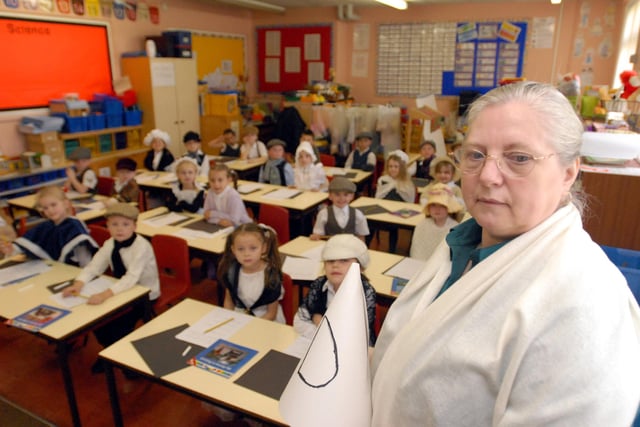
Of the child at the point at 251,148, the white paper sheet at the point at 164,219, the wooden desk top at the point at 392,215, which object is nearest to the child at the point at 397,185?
the wooden desk top at the point at 392,215

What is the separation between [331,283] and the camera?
2404 millimetres

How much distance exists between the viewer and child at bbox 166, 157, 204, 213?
14.1ft

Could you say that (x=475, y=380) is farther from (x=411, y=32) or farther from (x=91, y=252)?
(x=411, y=32)

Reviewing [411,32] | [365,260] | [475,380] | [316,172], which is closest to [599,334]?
[475,380]

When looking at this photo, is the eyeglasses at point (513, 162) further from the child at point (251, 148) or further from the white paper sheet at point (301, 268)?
the child at point (251, 148)

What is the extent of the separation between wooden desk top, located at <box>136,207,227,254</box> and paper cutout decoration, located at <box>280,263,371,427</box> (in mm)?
2405

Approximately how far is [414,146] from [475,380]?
22.8 feet

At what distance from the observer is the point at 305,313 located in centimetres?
238


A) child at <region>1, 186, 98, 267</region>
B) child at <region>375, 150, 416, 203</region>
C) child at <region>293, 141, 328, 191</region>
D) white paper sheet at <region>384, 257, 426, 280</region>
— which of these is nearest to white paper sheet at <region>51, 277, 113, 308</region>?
child at <region>1, 186, 98, 267</region>

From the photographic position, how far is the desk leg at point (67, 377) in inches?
89.0

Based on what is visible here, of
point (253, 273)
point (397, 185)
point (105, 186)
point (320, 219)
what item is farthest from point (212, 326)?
point (105, 186)

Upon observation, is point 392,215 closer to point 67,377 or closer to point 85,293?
point 85,293

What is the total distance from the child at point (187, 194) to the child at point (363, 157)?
248cm

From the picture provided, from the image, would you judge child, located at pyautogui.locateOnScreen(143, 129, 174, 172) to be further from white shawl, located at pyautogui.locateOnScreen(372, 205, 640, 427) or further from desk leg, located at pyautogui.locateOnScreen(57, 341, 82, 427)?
white shawl, located at pyautogui.locateOnScreen(372, 205, 640, 427)
